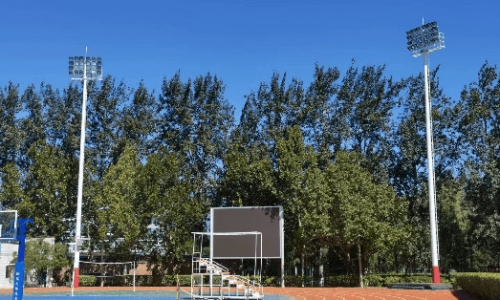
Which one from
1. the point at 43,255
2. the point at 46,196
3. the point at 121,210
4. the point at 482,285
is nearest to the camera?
the point at 482,285

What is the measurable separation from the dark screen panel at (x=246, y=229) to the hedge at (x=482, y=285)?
12962 millimetres

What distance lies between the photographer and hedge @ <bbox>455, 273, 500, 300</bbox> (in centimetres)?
2142

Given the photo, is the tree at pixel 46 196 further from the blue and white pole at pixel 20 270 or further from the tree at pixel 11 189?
the blue and white pole at pixel 20 270

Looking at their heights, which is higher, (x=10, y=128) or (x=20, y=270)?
(x=10, y=128)

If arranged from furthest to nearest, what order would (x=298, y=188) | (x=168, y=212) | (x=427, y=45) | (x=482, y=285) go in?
1. (x=168, y=212)
2. (x=298, y=188)
3. (x=427, y=45)
4. (x=482, y=285)

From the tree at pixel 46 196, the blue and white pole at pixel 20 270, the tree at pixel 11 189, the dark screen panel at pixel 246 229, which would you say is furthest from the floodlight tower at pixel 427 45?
the tree at pixel 11 189

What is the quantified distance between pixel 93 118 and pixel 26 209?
36.5 ft

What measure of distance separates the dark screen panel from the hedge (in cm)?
1296

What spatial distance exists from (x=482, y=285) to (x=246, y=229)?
1826 centimetres

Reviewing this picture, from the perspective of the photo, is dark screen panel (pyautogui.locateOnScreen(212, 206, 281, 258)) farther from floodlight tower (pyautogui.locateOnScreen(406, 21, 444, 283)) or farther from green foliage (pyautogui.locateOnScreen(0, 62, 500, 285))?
floodlight tower (pyautogui.locateOnScreen(406, 21, 444, 283))

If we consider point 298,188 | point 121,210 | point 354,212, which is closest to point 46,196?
point 121,210

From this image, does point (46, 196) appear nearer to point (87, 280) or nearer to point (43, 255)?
point (43, 255)

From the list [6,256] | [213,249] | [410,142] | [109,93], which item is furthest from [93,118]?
[410,142]

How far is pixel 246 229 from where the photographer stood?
128ft
